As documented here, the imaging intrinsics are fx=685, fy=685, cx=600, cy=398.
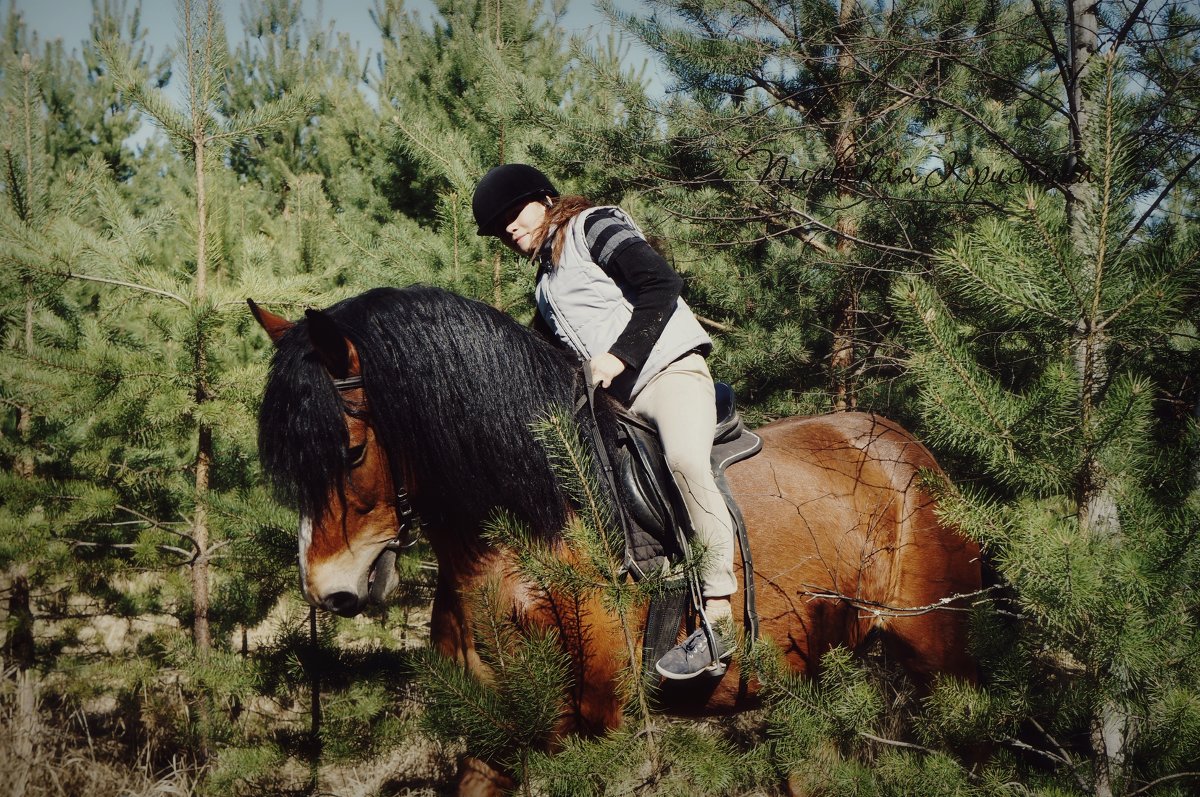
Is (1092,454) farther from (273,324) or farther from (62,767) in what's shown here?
(62,767)

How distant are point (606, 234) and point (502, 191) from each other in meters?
0.44

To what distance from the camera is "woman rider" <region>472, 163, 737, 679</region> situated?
2164 mm

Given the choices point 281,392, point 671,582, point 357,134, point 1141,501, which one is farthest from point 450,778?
point 357,134

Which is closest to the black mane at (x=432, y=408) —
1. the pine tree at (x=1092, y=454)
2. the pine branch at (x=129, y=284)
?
the pine tree at (x=1092, y=454)

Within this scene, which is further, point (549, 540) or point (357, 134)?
point (357, 134)

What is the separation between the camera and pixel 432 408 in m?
2.04

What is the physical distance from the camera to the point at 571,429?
1521mm

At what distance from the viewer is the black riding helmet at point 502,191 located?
2439 millimetres

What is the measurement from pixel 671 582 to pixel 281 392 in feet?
4.16

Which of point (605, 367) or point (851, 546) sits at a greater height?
point (605, 367)

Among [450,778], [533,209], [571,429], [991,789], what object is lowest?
[450,778]

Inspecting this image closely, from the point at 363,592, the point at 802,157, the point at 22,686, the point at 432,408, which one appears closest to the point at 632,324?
the point at 432,408

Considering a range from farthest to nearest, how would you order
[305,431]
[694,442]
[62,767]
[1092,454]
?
[62,767]
[694,442]
[305,431]
[1092,454]

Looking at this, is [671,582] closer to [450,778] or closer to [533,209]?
[533,209]
